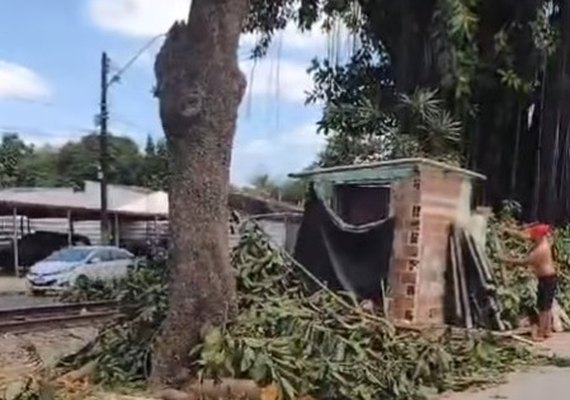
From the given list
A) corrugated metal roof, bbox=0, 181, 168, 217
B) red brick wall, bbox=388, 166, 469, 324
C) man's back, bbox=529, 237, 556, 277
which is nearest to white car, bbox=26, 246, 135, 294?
man's back, bbox=529, 237, 556, 277

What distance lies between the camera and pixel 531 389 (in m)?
10.8

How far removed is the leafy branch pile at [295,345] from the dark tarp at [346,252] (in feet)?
4.48

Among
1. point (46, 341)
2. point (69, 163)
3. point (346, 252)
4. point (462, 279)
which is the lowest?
point (46, 341)

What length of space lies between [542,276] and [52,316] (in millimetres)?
10605

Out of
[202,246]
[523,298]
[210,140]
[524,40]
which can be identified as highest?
[524,40]

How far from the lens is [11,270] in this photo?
141 ft

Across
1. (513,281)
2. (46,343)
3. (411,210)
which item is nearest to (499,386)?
(411,210)

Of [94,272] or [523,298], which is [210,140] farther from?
[94,272]

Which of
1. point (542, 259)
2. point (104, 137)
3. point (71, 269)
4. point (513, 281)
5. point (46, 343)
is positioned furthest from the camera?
point (104, 137)

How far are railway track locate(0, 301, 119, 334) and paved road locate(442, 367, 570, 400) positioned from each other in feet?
27.1

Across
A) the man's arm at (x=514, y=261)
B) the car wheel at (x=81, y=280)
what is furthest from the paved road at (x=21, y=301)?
the man's arm at (x=514, y=261)

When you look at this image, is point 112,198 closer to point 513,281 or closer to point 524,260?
point 513,281

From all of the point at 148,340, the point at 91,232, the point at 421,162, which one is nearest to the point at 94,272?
the point at 421,162

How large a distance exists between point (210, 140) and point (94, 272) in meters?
20.2
